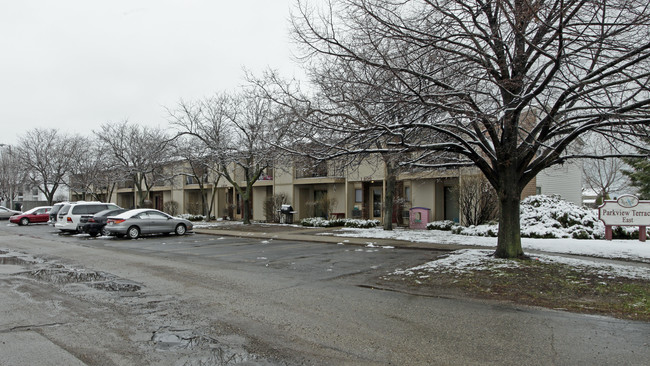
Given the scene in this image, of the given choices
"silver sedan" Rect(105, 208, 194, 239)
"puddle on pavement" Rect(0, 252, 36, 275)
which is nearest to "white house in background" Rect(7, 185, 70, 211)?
"silver sedan" Rect(105, 208, 194, 239)

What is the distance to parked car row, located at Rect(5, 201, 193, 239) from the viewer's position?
20.7m

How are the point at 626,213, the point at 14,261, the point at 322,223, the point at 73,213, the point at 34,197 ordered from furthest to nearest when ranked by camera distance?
1. the point at 34,197
2. the point at 322,223
3. the point at 73,213
4. the point at 626,213
5. the point at 14,261

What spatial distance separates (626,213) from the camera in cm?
1434

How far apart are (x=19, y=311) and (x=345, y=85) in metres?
7.37

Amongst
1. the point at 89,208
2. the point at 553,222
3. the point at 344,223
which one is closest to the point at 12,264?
the point at 89,208

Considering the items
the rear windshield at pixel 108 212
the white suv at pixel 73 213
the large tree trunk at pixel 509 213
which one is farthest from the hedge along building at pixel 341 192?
the large tree trunk at pixel 509 213

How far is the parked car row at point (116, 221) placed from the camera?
67.8ft

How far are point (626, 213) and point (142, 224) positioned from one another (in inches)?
786

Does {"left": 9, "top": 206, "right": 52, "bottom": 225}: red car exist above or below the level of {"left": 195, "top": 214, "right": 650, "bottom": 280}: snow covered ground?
above

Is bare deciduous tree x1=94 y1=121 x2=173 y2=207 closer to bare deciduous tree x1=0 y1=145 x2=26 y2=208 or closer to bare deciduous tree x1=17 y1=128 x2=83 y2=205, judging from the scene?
bare deciduous tree x1=17 y1=128 x2=83 y2=205

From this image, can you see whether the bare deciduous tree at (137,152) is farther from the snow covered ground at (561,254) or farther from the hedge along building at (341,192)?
the snow covered ground at (561,254)

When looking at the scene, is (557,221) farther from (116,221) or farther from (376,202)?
(116,221)

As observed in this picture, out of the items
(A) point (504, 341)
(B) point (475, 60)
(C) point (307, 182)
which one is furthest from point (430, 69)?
(C) point (307, 182)

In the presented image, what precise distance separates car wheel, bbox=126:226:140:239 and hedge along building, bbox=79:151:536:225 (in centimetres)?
736
